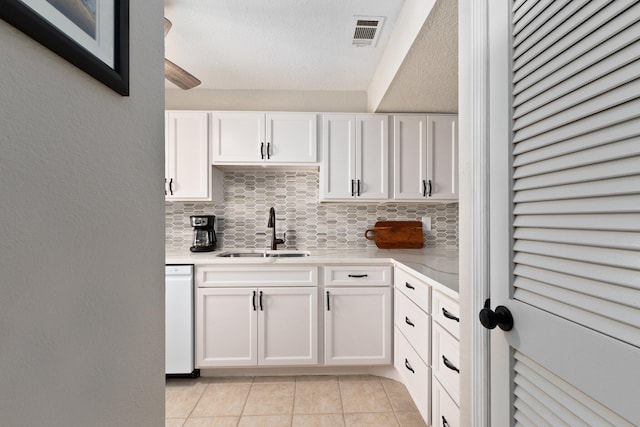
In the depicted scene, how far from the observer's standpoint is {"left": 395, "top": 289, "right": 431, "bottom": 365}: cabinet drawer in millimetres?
1790

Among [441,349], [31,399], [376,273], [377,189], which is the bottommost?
[441,349]

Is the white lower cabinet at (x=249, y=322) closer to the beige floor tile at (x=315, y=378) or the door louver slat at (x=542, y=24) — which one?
the beige floor tile at (x=315, y=378)

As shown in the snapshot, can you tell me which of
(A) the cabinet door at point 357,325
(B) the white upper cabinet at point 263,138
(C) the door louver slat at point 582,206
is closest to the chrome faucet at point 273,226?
(B) the white upper cabinet at point 263,138

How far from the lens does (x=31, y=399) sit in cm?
44

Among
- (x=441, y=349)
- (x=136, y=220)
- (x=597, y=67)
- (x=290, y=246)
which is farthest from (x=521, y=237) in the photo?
(x=290, y=246)

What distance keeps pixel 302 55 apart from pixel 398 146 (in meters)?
1.10

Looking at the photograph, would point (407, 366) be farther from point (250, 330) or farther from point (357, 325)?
point (250, 330)

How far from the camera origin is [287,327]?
2.52 metres

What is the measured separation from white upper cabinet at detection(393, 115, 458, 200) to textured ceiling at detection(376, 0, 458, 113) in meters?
0.12

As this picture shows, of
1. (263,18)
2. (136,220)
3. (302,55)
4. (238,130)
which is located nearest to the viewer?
(136,220)

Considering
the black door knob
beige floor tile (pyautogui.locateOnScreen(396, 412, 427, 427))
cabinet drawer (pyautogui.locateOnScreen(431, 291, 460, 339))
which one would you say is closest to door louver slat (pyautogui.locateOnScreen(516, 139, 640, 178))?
the black door knob

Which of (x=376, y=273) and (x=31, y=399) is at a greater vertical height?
(x=31, y=399)

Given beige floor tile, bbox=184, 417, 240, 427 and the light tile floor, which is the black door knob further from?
beige floor tile, bbox=184, 417, 240, 427

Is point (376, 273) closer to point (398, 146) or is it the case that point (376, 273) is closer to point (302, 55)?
point (398, 146)
